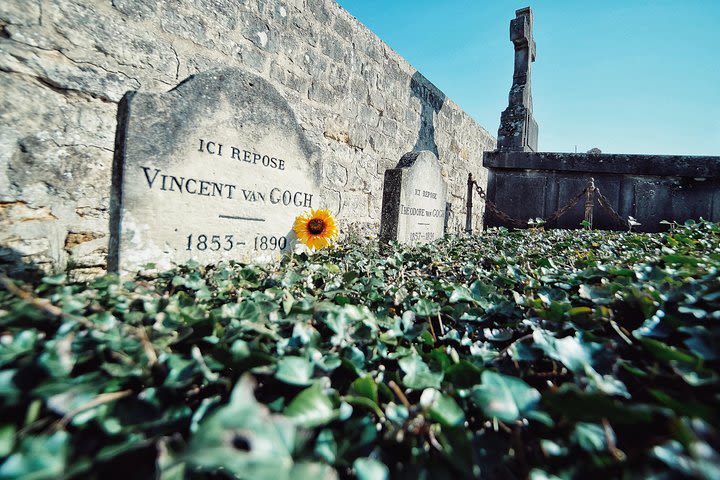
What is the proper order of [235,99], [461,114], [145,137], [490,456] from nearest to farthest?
1. [490,456]
2. [145,137]
3. [235,99]
4. [461,114]

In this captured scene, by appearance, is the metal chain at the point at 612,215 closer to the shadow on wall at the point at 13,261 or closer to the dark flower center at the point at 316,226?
the dark flower center at the point at 316,226

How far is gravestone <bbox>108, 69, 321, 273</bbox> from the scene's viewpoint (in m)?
1.73

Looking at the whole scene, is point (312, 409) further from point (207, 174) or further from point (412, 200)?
point (412, 200)

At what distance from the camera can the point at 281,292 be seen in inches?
49.8

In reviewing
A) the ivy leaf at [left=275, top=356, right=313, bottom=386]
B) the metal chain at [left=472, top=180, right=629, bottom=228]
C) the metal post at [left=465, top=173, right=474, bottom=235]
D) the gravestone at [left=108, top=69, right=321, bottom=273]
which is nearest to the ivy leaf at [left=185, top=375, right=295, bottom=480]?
the ivy leaf at [left=275, top=356, right=313, bottom=386]

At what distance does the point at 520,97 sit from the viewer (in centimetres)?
746

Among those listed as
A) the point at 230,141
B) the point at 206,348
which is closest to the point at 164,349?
the point at 206,348

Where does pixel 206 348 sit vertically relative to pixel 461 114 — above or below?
below

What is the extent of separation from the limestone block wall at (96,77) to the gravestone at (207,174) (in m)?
0.51

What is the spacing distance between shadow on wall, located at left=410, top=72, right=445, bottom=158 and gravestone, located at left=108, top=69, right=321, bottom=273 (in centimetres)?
322

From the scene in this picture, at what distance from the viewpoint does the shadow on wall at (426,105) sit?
207 inches

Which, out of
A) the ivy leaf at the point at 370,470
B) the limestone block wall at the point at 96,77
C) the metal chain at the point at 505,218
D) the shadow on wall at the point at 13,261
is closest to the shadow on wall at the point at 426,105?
the metal chain at the point at 505,218

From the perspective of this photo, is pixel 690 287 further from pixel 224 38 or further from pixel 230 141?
pixel 224 38

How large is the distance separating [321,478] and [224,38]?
318 centimetres
